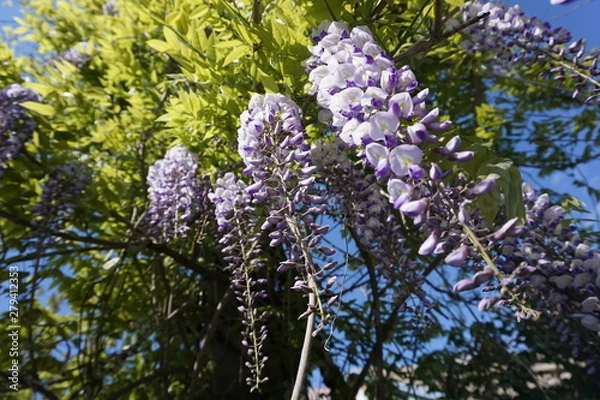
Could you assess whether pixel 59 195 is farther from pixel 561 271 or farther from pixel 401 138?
pixel 561 271

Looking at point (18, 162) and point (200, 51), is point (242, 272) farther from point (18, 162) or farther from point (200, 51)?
point (18, 162)

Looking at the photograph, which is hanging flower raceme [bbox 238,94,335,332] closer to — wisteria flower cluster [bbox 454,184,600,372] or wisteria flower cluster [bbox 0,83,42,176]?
wisteria flower cluster [bbox 454,184,600,372]

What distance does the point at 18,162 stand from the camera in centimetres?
211

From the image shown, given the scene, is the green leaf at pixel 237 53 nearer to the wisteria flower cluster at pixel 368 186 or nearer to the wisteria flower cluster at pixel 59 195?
the wisteria flower cluster at pixel 368 186

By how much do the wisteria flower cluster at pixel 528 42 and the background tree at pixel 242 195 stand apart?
0.04 feet

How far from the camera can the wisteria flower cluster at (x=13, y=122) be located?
6.58 feet

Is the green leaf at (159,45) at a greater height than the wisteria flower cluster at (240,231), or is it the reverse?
the green leaf at (159,45)

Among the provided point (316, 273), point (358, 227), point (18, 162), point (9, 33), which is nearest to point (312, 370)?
point (358, 227)

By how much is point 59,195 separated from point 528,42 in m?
1.87

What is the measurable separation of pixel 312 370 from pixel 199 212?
85 centimetres

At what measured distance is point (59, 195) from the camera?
6.81 ft

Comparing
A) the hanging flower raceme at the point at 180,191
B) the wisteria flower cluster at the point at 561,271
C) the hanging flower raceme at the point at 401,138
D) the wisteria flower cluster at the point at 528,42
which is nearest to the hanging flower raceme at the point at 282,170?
the hanging flower raceme at the point at 401,138

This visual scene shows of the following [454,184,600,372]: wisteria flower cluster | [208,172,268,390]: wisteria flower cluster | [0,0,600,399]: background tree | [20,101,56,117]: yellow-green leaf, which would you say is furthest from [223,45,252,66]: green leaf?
[20,101,56,117]: yellow-green leaf

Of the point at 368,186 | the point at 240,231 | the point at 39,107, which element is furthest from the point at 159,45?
the point at 39,107
